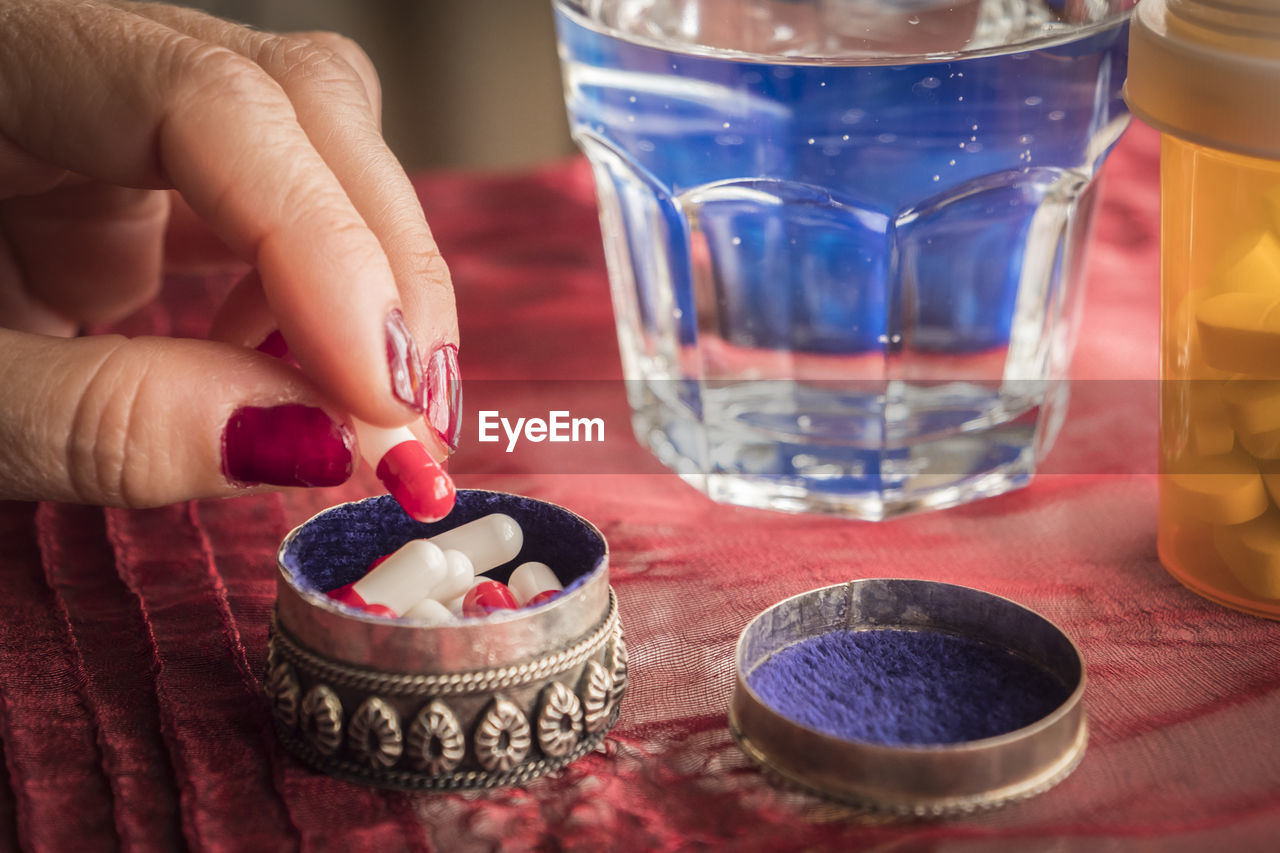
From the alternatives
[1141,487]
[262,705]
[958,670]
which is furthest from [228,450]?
[1141,487]

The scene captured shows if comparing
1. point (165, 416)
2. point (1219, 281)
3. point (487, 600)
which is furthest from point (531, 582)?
point (1219, 281)

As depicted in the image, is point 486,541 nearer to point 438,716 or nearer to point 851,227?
point 438,716

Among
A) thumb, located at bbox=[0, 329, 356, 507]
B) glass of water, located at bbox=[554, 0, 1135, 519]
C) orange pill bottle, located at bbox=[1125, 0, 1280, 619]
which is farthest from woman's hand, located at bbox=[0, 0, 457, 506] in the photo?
orange pill bottle, located at bbox=[1125, 0, 1280, 619]

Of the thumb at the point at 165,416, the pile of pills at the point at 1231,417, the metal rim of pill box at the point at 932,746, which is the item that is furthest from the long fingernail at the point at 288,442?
the pile of pills at the point at 1231,417

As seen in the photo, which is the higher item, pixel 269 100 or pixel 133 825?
pixel 269 100

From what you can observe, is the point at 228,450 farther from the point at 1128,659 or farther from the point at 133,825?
the point at 1128,659

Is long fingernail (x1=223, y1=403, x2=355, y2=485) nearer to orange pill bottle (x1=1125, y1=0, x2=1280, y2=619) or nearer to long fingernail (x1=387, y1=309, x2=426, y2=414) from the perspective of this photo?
long fingernail (x1=387, y1=309, x2=426, y2=414)
